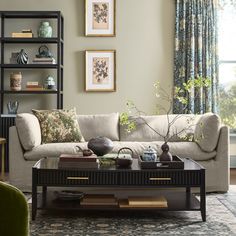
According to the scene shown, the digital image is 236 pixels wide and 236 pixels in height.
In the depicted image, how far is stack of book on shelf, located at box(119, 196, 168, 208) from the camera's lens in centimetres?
366

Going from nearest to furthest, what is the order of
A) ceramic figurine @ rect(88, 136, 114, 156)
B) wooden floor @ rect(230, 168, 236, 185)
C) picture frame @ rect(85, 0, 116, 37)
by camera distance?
1. ceramic figurine @ rect(88, 136, 114, 156)
2. wooden floor @ rect(230, 168, 236, 185)
3. picture frame @ rect(85, 0, 116, 37)

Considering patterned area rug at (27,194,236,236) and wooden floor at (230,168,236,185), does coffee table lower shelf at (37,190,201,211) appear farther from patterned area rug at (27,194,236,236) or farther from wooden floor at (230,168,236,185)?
wooden floor at (230,168,236,185)

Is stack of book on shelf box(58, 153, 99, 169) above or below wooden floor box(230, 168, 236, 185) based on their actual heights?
above

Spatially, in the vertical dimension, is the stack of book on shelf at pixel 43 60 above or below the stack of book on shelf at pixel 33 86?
above

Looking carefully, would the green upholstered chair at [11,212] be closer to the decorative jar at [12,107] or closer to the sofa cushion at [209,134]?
the sofa cushion at [209,134]

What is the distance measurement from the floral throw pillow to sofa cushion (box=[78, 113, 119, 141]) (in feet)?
0.61

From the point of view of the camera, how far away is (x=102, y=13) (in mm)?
6590

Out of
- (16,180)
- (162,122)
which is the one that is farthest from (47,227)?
(162,122)

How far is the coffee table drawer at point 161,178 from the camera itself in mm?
3664

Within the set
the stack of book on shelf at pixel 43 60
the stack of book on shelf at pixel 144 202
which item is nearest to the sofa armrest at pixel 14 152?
the stack of book on shelf at pixel 144 202

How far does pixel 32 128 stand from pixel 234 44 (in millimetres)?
3268

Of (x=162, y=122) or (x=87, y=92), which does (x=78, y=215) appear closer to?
(x=162, y=122)

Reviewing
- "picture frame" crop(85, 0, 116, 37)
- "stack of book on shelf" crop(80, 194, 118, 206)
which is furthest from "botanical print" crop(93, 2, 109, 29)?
"stack of book on shelf" crop(80, 194, 118, 206)

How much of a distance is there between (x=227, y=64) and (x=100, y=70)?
1.75m
